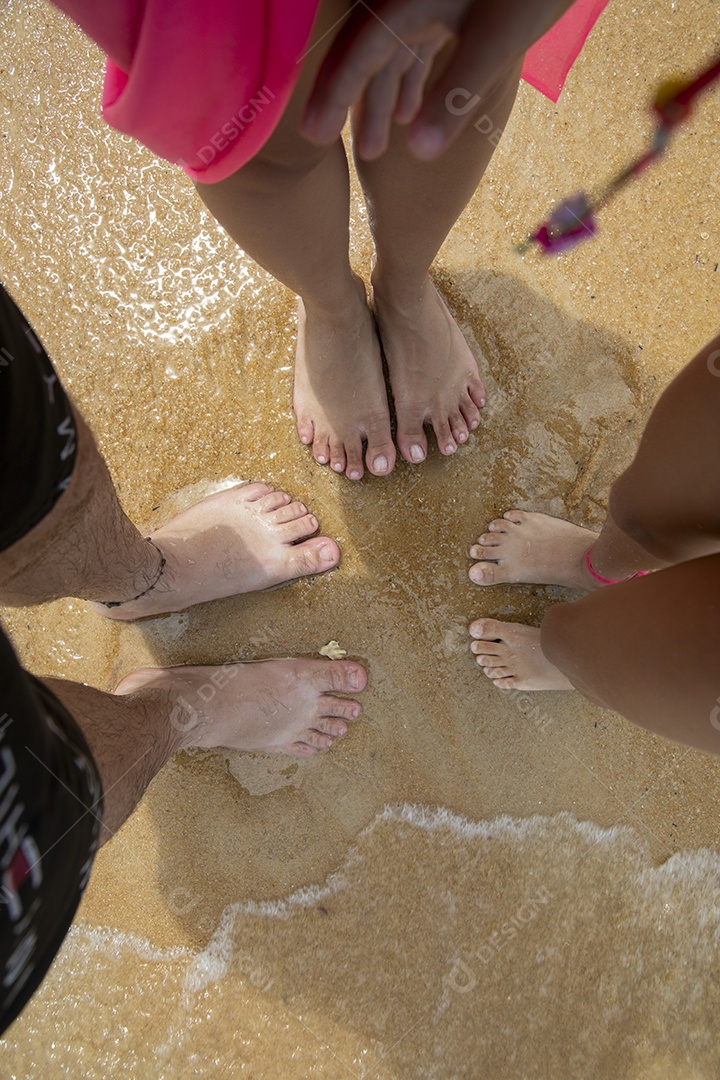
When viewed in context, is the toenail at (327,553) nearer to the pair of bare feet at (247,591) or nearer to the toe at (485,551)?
the pair of bare feet at (247,591)

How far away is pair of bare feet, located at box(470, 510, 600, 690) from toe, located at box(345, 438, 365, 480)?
352mm

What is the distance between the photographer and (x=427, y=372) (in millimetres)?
1657

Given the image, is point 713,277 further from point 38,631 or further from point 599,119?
point 38,631

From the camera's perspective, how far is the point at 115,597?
1.49m

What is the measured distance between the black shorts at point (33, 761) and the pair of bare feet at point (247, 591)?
0.59 meters

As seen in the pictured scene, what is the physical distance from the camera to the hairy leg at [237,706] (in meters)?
1.34

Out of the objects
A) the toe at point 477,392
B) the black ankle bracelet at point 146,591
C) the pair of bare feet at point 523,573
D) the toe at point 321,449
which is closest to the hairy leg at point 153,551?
the black ankle bracelet at point 146,591

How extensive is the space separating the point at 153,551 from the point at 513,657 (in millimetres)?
889

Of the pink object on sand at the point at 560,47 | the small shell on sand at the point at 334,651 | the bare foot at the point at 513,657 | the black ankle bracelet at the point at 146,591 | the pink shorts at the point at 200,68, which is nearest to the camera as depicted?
the pink shorts at the point at 200,68

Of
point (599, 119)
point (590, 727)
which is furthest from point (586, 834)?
point (599, 119)

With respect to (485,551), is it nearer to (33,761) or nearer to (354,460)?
(354,460)

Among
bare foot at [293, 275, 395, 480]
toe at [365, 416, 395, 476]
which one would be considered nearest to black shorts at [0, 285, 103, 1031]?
bare foot at [293, 275, 395, 480]

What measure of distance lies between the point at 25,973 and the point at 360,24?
3.46 feet

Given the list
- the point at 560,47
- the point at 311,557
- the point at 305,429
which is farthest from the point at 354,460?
the point at 560,47
